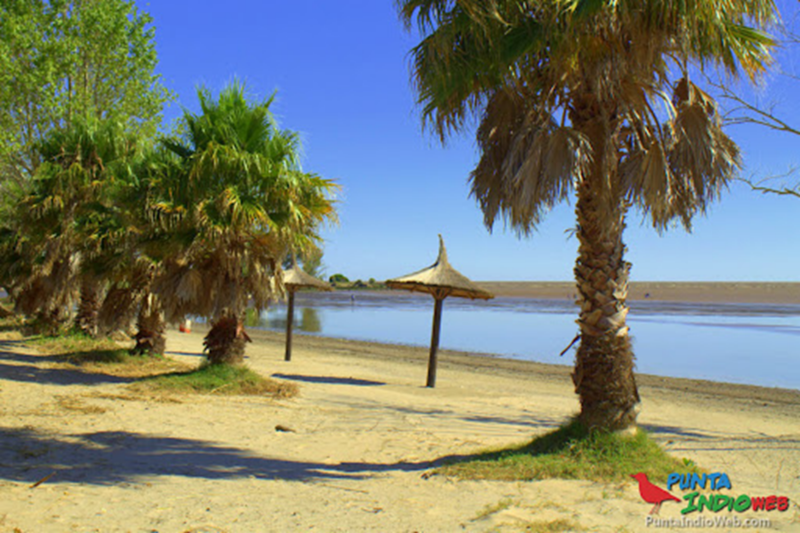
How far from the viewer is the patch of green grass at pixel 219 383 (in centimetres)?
988

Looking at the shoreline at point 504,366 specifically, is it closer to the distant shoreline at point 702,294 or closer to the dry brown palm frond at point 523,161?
the dry brown palm frond at point 523,161

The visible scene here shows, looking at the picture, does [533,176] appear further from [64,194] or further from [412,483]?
[64,194]

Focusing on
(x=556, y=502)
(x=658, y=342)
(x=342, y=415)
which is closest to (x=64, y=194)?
(x=342, y=415)

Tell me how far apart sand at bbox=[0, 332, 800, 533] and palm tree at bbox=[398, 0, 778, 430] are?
1663 mm

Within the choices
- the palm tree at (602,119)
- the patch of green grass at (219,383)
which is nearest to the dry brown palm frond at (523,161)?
the palm tree at (602,119)

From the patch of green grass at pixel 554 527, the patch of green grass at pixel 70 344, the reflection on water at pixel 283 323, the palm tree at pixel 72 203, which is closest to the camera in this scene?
the patch of green grass at pixel 554 527

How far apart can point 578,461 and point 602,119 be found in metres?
3.31

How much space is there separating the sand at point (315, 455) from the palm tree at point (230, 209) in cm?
177

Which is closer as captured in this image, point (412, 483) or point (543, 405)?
point (412, 483)

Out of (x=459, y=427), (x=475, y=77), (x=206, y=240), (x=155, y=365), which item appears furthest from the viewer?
(x=155, y=365)

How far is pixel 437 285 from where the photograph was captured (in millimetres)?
13438

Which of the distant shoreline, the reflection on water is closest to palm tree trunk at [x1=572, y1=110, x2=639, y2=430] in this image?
the reflection on water

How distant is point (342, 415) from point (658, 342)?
65.6 ft

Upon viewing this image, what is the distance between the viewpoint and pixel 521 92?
6617mm
